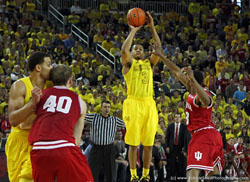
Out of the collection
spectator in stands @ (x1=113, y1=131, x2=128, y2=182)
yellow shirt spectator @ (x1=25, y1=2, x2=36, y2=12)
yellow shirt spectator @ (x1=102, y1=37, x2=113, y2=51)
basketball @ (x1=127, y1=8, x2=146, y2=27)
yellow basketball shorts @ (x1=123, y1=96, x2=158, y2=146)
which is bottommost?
spectator in stands @ (x1=113, y1=131, x2=128, y2=182)

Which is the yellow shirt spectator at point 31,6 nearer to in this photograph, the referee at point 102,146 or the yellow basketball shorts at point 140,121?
the referee at point 102,146

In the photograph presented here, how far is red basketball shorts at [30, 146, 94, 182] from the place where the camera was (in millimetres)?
5051

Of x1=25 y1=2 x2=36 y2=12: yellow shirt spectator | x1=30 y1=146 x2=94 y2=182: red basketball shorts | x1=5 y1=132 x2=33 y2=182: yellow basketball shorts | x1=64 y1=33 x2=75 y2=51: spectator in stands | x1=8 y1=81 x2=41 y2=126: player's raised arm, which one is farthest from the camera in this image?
x1=25 y1=2 x2=36 y2=12: yellow shirt spectator

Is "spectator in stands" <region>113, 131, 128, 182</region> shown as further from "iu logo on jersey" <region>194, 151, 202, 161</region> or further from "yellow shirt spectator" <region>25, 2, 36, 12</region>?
"yellow shirt spectator" <region>25, 2, 36, 12</region>

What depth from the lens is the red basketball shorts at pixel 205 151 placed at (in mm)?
7430

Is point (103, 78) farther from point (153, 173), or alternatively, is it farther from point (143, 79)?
point (143, 79)

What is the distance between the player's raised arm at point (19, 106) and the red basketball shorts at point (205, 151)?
287cm

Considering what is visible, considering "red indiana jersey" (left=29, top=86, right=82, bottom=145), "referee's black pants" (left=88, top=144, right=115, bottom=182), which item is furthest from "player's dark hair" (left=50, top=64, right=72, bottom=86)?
"referee's black pants" (left=88, top=144, right=115, bottom=182)

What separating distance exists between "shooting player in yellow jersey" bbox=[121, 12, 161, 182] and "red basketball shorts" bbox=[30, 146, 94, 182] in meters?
3.45

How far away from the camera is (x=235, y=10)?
22.8 m

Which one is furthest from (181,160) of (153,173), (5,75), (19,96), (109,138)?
(19,96)

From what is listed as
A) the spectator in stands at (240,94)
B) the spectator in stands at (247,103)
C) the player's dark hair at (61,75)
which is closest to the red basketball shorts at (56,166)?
the player's dark hair at (61,75)

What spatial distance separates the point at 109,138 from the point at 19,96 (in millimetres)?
4431

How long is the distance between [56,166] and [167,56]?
12799mm
